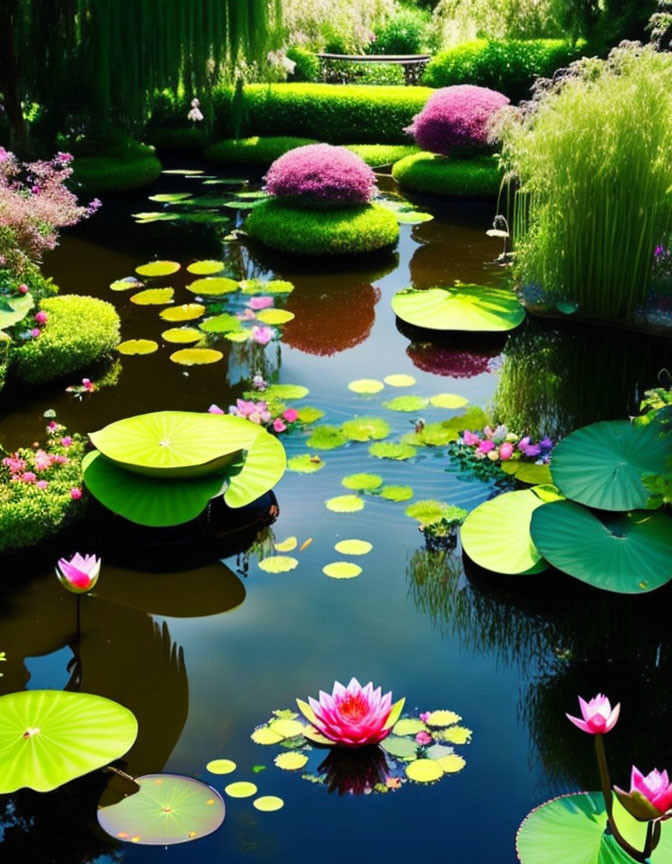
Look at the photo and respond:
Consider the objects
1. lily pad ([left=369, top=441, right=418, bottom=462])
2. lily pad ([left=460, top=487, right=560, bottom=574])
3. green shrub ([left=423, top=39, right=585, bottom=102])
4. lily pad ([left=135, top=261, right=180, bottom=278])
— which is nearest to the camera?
lily pad ([left=460, top=487, right=560, bottom=574])

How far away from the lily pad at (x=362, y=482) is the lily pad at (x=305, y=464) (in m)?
0.20

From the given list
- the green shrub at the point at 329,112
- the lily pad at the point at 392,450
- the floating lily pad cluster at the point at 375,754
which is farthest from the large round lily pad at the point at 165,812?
the green shrub at the point at 329,112

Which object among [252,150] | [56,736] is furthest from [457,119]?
[56,736]

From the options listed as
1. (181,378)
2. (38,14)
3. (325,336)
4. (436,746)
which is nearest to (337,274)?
(325,336)

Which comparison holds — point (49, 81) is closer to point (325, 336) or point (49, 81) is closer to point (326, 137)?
point (326, 137)

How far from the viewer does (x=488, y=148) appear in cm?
1254

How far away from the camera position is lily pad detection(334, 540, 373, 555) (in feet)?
17.5

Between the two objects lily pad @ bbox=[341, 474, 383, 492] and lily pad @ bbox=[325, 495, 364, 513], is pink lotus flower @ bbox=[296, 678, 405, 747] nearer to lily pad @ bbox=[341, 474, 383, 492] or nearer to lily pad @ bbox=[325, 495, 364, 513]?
lily pad @ bbox=[325, 495, 364, 513]

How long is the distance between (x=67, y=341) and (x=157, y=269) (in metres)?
2.41

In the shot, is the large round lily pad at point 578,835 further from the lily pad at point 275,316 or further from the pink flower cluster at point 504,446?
the lily pad at point 275,316

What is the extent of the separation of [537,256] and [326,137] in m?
7.37

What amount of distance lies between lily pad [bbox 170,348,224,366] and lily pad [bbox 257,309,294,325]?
75 centimetres

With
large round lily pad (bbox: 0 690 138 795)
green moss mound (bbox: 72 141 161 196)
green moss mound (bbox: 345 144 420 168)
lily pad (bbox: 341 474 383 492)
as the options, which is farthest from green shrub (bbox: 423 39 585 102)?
large round lily pad (bbox: 0 690 138 795)

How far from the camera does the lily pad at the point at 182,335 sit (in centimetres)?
798
